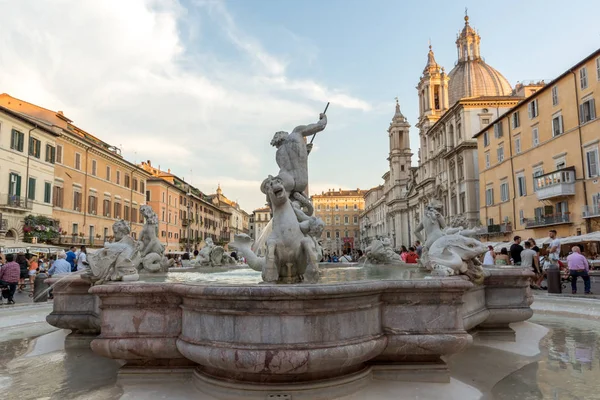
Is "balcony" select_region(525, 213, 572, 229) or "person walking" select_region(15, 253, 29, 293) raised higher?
"balcony" select_region(525, 213, 572, 229)

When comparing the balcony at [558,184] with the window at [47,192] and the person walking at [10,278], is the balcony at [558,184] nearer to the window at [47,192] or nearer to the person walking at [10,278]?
the person walking at [10,278]

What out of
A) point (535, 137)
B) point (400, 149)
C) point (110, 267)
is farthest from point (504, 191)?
point (400, 149)

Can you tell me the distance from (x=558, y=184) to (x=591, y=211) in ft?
8.50

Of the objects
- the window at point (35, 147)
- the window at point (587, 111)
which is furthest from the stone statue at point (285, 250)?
the window at point (35, 147)

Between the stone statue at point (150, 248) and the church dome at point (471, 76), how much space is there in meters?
54.4

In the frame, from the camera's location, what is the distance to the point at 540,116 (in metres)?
31.8

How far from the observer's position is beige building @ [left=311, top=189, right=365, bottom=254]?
114 metres

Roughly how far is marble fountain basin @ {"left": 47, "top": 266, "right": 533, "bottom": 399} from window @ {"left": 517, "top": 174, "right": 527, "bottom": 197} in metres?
33.8

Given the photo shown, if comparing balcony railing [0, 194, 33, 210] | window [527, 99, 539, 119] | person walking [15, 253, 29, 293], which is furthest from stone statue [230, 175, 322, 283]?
window [527, 99, 539, 119]

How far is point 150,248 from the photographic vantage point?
7.08 m

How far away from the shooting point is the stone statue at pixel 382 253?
8.90 meters

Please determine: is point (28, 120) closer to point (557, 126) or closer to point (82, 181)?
point (82, 181)

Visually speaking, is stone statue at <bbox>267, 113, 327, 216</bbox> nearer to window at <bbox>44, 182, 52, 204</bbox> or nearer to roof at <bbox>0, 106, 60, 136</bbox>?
roof at <bbox>0, 106, 60, 136</bbox>

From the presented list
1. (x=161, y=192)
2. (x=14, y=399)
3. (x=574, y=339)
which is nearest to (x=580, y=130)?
(x=574, y=339)
